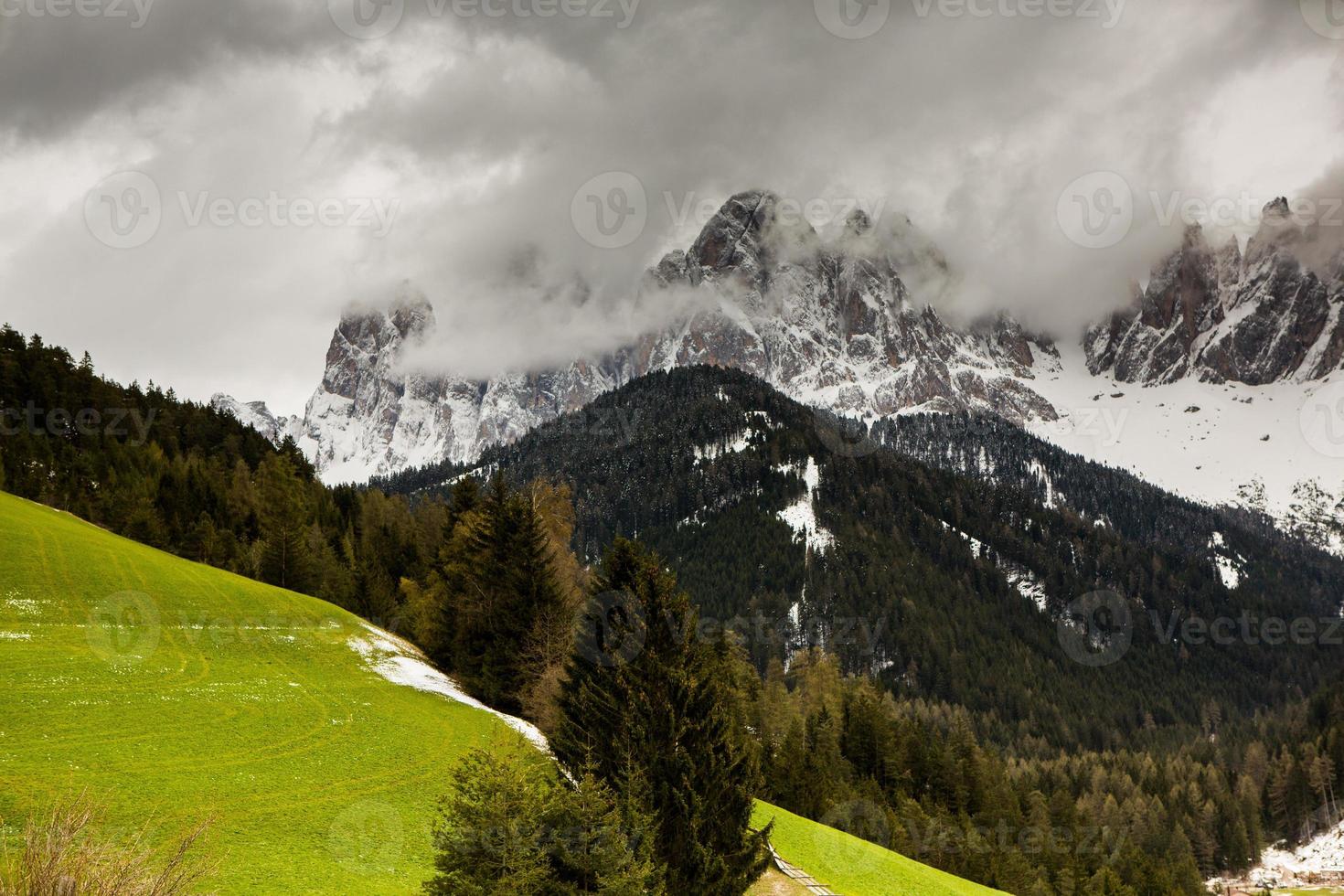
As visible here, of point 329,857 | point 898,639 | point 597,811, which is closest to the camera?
point 597,811

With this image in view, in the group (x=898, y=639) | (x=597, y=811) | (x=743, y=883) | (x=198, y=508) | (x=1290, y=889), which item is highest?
(x=198, y=508)

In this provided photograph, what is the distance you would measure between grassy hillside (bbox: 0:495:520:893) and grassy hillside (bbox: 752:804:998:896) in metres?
14.2

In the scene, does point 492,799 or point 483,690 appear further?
point 483,690

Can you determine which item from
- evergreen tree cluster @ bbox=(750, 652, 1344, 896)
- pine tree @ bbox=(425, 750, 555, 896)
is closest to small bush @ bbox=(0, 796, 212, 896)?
pine tree @ bbox=(425, 750, 555, 896)

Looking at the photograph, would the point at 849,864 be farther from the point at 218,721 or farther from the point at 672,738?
the point at 218,721

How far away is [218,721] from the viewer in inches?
1135

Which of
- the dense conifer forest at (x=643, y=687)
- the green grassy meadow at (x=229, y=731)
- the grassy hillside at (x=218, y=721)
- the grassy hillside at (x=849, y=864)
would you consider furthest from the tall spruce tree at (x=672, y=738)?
the grassy hillside at (x=849, y=864)

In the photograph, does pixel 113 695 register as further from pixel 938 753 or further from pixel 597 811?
pixel 938 753

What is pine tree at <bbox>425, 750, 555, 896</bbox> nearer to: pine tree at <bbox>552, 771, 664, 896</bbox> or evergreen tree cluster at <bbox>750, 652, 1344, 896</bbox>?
pine tree at <bbox>552, 771, 664, 896</bbox>

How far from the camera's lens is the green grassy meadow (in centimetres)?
2069

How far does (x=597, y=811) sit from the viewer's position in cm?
1631

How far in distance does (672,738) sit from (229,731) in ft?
57.8

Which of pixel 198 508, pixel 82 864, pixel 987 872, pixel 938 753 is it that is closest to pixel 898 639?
pixel 938 753

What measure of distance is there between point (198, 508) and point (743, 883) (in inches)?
2959
